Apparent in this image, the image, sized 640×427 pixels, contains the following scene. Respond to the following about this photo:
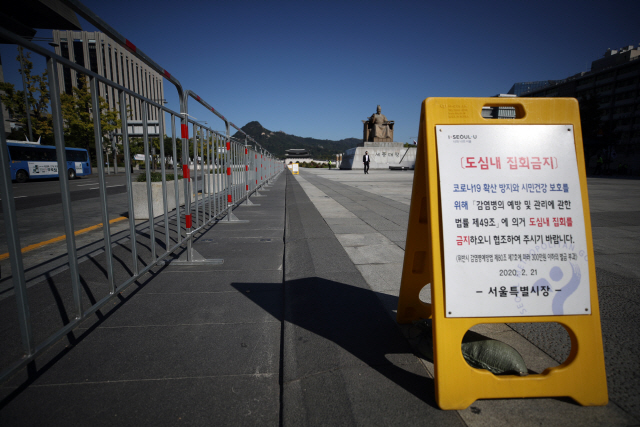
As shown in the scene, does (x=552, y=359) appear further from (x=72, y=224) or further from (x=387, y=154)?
(x=387, y=154)

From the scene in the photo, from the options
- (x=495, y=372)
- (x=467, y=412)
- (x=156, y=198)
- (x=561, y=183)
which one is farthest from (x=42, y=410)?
(x=156, y=198)

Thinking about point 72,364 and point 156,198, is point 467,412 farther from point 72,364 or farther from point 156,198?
point 156,198

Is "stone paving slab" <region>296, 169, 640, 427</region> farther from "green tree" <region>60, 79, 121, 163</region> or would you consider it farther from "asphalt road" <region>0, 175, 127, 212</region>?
"asphalt road" <region>0, 175, 127, 212</region>

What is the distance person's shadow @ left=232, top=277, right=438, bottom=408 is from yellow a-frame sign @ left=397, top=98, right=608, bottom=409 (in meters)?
0.36

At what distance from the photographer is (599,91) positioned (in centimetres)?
6275

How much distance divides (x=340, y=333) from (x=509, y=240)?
1251 mm

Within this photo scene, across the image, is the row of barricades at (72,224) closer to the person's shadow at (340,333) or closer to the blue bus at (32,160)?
the person's shadow at (340,333)

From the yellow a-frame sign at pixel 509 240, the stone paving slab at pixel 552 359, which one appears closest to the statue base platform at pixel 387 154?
the stone paving slab at pixel 552 359

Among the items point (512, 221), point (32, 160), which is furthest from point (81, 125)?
point (32, 160)

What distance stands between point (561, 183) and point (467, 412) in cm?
129

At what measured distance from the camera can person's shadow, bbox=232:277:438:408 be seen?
6.75 ft

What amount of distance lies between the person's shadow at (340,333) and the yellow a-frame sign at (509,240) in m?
0.36

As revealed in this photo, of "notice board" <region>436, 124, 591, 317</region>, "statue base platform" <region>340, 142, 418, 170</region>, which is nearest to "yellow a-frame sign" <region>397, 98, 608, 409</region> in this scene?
"notice board" <region>436, 124, 591, 317</region>

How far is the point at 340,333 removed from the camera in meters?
2.47
